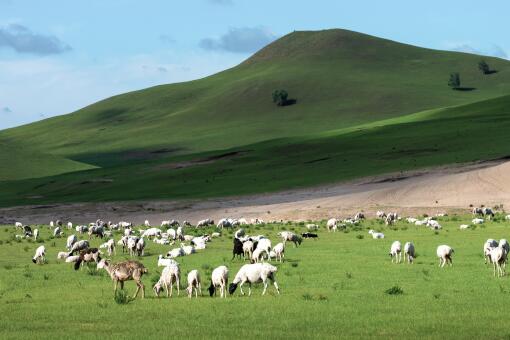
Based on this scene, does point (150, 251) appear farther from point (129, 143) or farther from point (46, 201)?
point (129, 143)

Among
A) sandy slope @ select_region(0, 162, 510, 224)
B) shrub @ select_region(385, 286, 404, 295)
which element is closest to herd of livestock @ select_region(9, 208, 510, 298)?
shrub @ select_region(385, 286, 404, 295)

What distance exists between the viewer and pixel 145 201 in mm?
90062

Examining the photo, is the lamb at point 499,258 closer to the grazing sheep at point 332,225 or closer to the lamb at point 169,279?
the lamb at point 169,279

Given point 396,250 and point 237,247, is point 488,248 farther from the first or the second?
point 237,247

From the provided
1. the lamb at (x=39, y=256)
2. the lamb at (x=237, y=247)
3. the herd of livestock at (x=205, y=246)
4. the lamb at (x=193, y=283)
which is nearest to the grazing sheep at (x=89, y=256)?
the herd of livestock at (x=205, y=246)

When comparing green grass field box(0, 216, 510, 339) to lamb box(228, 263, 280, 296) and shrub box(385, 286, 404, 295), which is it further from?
lamb box(228, 263, 280, 296)

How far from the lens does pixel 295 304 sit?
75.7 feet

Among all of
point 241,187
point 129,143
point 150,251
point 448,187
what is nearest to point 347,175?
point 241,187

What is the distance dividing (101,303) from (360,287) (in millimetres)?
7491

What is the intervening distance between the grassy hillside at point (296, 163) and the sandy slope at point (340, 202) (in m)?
6.46

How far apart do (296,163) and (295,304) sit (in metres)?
91.3

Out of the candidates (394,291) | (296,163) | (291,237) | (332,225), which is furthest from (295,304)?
(296,163)

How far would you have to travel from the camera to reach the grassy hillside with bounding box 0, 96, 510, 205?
97875mm

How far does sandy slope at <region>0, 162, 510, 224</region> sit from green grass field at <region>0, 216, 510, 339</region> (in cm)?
3474
